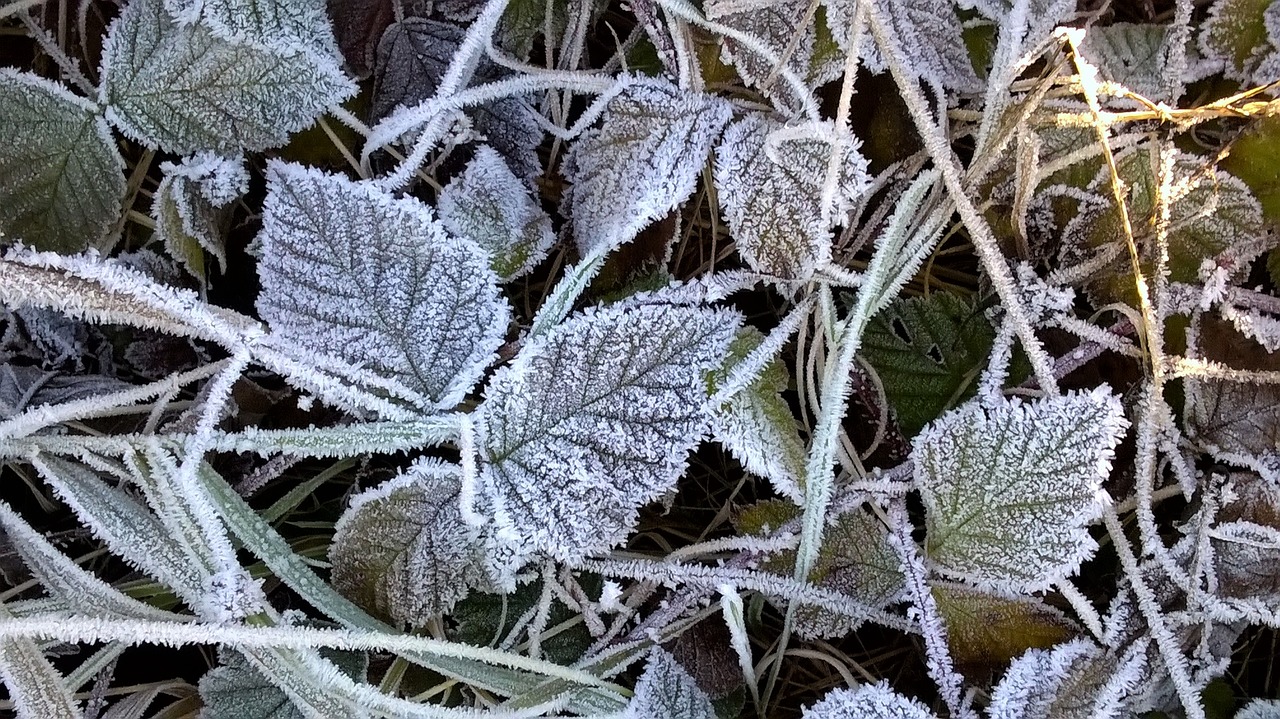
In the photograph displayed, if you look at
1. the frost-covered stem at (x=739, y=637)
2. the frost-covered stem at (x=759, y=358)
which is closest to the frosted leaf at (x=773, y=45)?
the frost-covered stem at (x=759, y=358)

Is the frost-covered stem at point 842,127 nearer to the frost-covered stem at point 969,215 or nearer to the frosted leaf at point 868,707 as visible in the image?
the frost-covered stem at point 969,215

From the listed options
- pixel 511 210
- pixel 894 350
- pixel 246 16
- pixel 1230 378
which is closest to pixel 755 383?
pixel 894 350

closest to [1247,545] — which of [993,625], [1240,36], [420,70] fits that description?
[993,625]

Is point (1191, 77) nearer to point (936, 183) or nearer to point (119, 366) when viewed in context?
point (936, 183)

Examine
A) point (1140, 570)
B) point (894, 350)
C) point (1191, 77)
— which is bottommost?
point (1140, 570)

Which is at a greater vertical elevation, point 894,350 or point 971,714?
point 894,350

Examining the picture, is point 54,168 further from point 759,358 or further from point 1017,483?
point 1017,483
